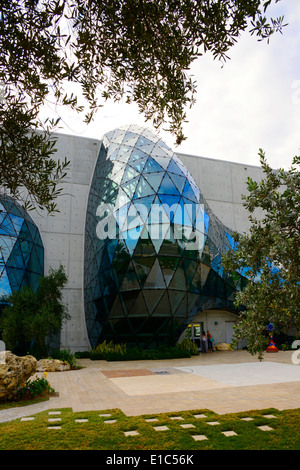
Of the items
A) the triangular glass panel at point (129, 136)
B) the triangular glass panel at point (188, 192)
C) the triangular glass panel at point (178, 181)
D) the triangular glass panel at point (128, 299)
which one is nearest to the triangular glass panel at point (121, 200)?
the triangular glass panel at point (178, 181)

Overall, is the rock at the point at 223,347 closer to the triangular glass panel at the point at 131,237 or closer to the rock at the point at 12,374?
the triangular glass panel at the point at 131,237

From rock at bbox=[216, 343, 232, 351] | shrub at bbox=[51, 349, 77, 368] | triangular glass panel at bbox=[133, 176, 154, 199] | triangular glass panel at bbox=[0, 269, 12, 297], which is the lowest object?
rock at bbox=[216, 343, 232, 351]


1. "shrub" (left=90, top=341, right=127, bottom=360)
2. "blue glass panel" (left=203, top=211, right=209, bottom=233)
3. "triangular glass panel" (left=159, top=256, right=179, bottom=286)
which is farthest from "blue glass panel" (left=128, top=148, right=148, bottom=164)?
"shrub" (left=90, top=341, right=127, bottom=360)

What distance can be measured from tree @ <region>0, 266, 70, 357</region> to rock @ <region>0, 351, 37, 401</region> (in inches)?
279

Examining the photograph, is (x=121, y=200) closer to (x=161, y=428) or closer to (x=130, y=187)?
(x=130, y=187)

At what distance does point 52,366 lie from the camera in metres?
14.4

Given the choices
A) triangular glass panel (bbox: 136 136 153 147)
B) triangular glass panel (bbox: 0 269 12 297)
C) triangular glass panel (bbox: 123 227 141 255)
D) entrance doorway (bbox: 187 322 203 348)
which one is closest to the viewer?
triangular glass panel (bbox: 123 227 141 255)

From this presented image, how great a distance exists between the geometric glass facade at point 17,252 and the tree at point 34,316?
1.68 metres

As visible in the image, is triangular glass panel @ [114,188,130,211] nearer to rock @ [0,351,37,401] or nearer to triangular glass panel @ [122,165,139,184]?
triangular glass panel @ [122,165,139,184]

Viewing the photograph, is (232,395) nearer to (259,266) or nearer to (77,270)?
(259,266)

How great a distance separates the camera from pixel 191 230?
19.2 m

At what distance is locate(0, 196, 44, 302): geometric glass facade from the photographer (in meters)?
19.0

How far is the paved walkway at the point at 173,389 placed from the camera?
738cm
